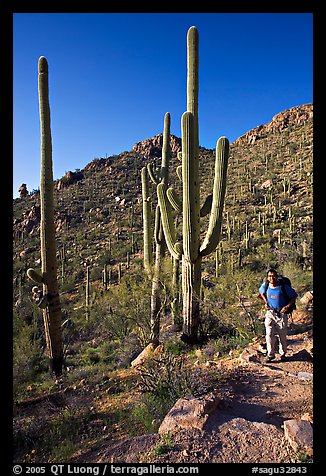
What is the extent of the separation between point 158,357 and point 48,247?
3709mm

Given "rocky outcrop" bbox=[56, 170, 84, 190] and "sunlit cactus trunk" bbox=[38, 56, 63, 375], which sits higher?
"rocky outcrop" bbox=[56, 170, 84, 190]

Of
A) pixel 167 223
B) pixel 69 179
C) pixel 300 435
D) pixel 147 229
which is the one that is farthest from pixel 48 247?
pixel 69 179

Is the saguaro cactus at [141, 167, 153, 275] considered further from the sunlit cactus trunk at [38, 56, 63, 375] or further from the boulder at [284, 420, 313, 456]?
the boulder at [284, 420, 313, 456]

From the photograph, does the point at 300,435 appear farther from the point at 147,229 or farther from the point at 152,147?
the point at 152,147

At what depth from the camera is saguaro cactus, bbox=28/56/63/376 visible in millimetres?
6848

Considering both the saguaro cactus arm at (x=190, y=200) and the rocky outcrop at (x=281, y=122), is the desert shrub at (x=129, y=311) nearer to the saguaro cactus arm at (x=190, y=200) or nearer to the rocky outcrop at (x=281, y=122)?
the saguaro cactus arm at (x=190, y=200)

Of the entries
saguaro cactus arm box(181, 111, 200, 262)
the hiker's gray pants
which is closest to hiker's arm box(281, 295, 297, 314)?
the hiker's gray pants

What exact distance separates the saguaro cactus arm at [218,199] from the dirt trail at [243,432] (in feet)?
10.1

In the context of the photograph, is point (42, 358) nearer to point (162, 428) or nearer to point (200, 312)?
point (200, 312)

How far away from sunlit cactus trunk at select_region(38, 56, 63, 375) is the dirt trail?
3819 mm

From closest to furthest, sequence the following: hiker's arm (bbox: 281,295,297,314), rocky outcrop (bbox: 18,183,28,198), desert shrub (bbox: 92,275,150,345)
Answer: hiker's arm (bbox: 281,295,297,314) < desert shrub (bbox: 92,275,150,345) < rocky outcrop (bbox: 18,183,28,198)

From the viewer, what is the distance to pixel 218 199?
6.93 meters
